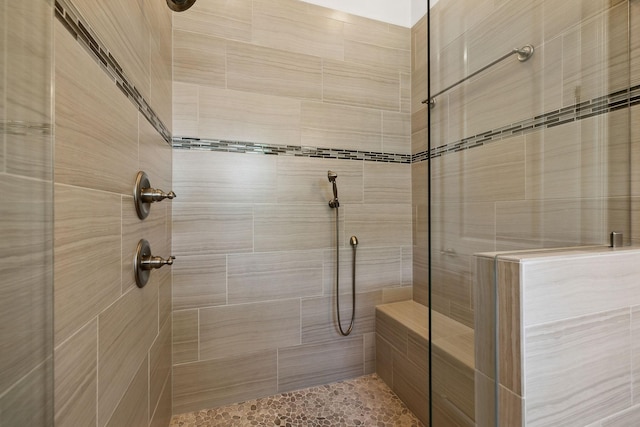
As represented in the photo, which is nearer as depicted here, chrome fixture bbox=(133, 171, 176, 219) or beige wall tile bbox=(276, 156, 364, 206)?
chrome fixture bbox=(133, 171, 176, 219)

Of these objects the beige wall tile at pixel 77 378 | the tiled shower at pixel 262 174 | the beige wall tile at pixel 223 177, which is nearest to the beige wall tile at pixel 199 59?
the tiled shower at pixel 262 174

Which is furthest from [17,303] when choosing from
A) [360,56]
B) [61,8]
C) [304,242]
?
[360,56]

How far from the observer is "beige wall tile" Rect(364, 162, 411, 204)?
1743 mm

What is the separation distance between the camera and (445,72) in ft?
3.47

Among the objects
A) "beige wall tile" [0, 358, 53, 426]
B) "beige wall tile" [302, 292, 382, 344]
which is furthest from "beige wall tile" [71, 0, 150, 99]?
"beige wall tile" [302, 292, 382, 344]

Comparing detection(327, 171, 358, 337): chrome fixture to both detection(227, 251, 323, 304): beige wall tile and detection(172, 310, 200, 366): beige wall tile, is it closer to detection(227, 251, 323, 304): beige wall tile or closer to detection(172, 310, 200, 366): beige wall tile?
detection(227, 251, 323, 304): beige wall tile

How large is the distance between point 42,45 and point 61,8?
141mm

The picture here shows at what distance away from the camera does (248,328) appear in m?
1.48

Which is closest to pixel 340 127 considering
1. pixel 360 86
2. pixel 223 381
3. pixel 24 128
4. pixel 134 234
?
pixel 360 86

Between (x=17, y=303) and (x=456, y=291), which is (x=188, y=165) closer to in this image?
(x=17, y=303)

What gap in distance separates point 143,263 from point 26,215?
564mm

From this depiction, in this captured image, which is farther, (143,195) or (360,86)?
(360,86)

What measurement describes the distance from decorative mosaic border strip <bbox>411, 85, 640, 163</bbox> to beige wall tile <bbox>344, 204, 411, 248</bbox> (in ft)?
2.37

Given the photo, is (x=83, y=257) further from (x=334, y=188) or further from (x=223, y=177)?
(x=334, y=188)
